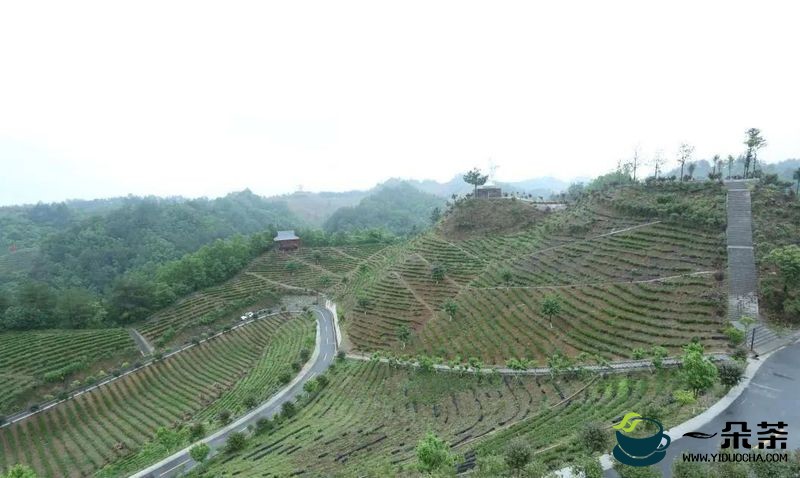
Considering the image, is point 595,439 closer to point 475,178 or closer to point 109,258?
point 475,178

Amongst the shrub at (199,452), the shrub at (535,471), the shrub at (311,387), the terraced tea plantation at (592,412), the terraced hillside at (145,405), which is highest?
the shrub at (535,471)

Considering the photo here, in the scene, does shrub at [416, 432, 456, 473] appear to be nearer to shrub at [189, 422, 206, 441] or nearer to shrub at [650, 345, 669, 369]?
shrub at [650, 345, 669, 369]

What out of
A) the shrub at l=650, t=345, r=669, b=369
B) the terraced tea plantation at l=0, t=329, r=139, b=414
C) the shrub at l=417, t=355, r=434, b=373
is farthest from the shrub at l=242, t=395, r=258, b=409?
the shrub at l=650, t=345, r=669, b=369

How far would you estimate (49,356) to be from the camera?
47156 mm

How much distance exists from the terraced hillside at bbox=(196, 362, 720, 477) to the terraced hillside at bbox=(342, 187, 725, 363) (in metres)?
5.17

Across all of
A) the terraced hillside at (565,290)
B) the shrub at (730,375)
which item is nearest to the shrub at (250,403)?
the terraced hillside at (565,290)

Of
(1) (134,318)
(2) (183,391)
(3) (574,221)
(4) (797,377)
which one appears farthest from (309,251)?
(4) (797,377)

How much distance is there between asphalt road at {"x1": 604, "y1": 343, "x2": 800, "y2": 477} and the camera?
692 inches

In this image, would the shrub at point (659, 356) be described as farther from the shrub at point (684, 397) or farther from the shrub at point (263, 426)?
the shrub at point (263, 426)

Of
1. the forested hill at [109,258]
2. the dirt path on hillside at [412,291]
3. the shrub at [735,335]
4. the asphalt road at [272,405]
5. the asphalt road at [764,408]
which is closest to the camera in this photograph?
the asphalt road at [764,408]

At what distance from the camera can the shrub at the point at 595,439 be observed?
1722cm

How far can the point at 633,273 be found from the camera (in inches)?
1539

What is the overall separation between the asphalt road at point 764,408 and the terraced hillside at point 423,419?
2.24 meters

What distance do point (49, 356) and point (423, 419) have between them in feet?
160
